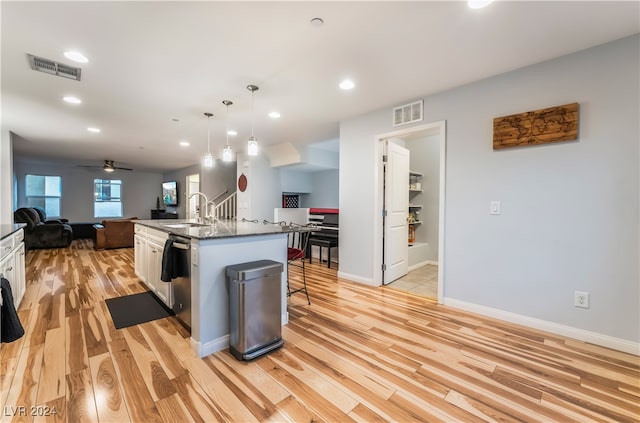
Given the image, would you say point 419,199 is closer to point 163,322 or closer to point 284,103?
point 284,103

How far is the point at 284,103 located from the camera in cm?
352

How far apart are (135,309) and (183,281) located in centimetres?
102

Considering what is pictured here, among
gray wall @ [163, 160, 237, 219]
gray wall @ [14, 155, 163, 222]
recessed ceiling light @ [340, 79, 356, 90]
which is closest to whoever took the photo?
recessed ceiling light @ [340, 79, 356, 90]

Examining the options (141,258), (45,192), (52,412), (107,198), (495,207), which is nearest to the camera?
(52,412)

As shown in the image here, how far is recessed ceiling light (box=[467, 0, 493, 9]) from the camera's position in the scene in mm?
1729

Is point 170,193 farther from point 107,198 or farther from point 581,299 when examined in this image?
point 581,299

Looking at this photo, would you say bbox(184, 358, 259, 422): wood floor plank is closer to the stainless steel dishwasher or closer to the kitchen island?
the kitchen island

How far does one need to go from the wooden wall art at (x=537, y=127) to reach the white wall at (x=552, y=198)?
0.07 metres

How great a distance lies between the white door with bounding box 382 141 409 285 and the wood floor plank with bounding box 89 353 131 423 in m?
3.07

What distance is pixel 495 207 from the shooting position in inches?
110

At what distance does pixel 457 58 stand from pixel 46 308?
481 cm

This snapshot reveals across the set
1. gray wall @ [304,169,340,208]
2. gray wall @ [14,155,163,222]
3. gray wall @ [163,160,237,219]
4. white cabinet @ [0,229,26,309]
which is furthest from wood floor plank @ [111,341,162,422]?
gray wall @ [14,155,163,222]

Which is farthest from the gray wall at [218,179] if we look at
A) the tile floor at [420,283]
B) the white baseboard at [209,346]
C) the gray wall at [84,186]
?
the white baseboard at [209,346]

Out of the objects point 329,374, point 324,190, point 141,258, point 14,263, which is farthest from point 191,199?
point 329,374
